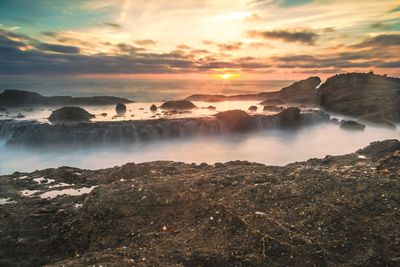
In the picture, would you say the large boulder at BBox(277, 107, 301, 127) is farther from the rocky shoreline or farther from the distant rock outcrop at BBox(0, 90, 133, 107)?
the distant rock outcrop at BBox(0, 90, 133, 107)

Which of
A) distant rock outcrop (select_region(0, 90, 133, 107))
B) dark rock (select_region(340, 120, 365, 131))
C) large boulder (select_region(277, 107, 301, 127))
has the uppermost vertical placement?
distant rock outcrop (select_region(0, 90, 133, 107))

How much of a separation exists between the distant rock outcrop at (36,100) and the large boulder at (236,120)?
1101 inches

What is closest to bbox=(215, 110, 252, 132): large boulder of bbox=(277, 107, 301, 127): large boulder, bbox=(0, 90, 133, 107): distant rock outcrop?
bbox=(277, 107, 301, 127): large boulder

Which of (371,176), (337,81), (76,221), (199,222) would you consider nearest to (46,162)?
(76,221)

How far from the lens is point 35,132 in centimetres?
3102

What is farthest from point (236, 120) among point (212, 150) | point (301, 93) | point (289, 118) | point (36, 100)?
point (36, 100)

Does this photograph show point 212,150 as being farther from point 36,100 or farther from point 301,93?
point 301,93

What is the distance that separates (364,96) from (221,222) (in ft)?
159

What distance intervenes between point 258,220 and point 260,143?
26.4 m

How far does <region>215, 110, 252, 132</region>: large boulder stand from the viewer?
124 ft

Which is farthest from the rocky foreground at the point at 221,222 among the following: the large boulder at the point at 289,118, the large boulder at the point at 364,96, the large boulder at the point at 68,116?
the large boulder at the point at 364,96

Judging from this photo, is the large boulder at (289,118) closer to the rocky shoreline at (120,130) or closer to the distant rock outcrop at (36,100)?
the rocky shoreline at (120,130)

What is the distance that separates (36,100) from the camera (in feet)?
180

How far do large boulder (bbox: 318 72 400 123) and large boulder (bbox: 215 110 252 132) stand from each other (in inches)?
616
